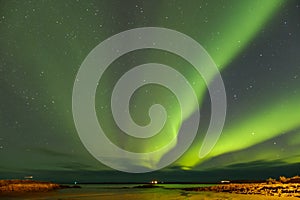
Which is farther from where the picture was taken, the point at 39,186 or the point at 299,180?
the point at 299,180

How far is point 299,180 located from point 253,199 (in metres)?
77.1

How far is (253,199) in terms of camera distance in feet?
142

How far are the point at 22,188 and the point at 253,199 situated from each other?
2673 inches

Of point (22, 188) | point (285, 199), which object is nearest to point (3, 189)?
point (22, 188)

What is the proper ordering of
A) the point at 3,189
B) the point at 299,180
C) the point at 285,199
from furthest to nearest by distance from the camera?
the point at 299,180 → the point at 3,189 → the point at 285,199

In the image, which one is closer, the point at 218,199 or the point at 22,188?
the point at 218,199

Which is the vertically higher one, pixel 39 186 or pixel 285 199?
pixel 39 186

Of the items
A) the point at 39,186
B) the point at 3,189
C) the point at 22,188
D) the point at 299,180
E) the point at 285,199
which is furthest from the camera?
the point at 299,180

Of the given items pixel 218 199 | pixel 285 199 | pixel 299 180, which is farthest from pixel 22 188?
pixel 299 180

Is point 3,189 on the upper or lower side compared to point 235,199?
upper

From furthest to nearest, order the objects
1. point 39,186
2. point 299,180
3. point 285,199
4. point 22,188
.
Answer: point 299,180 → point 39,186 → point 22,188 → point 285,199

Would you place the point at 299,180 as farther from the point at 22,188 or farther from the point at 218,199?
the point at 22,188

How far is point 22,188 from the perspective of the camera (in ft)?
292

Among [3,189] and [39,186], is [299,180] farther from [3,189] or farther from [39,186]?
[3,189]
